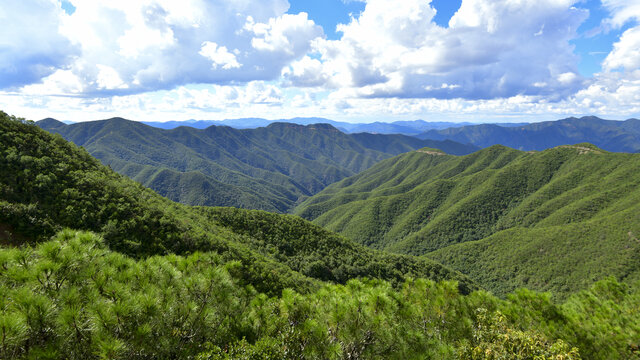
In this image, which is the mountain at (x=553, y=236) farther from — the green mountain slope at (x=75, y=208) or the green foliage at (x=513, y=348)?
the green foliage at (x=513, y=348)

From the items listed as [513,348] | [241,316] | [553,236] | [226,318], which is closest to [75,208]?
[241,316]

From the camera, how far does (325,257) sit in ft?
280

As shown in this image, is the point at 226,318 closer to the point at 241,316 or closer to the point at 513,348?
the point at 241,316

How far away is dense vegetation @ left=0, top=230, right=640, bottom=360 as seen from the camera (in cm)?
550

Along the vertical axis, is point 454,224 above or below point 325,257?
below

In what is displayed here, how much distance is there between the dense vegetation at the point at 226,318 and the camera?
5504 millimetres

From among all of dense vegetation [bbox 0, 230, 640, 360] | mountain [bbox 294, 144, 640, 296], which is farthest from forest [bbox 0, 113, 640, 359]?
mountain [bbox 294, 144, 640, 296]

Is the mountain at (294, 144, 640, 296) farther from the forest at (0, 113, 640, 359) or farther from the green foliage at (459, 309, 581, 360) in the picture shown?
the green foliage at (459, 309, 581, 360)

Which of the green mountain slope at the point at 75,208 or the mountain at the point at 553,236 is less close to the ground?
the green mountain slope at the point at 75,208

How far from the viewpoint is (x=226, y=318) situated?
9.35 m

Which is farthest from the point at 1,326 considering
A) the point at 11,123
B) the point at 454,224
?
the point at 454,224

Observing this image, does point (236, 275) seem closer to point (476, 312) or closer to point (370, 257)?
point (476, 312)

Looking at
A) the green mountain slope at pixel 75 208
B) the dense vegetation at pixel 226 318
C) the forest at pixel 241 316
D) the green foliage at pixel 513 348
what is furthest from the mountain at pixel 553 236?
the green foliage at pixel 513 348

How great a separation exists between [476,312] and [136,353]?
15.1m
